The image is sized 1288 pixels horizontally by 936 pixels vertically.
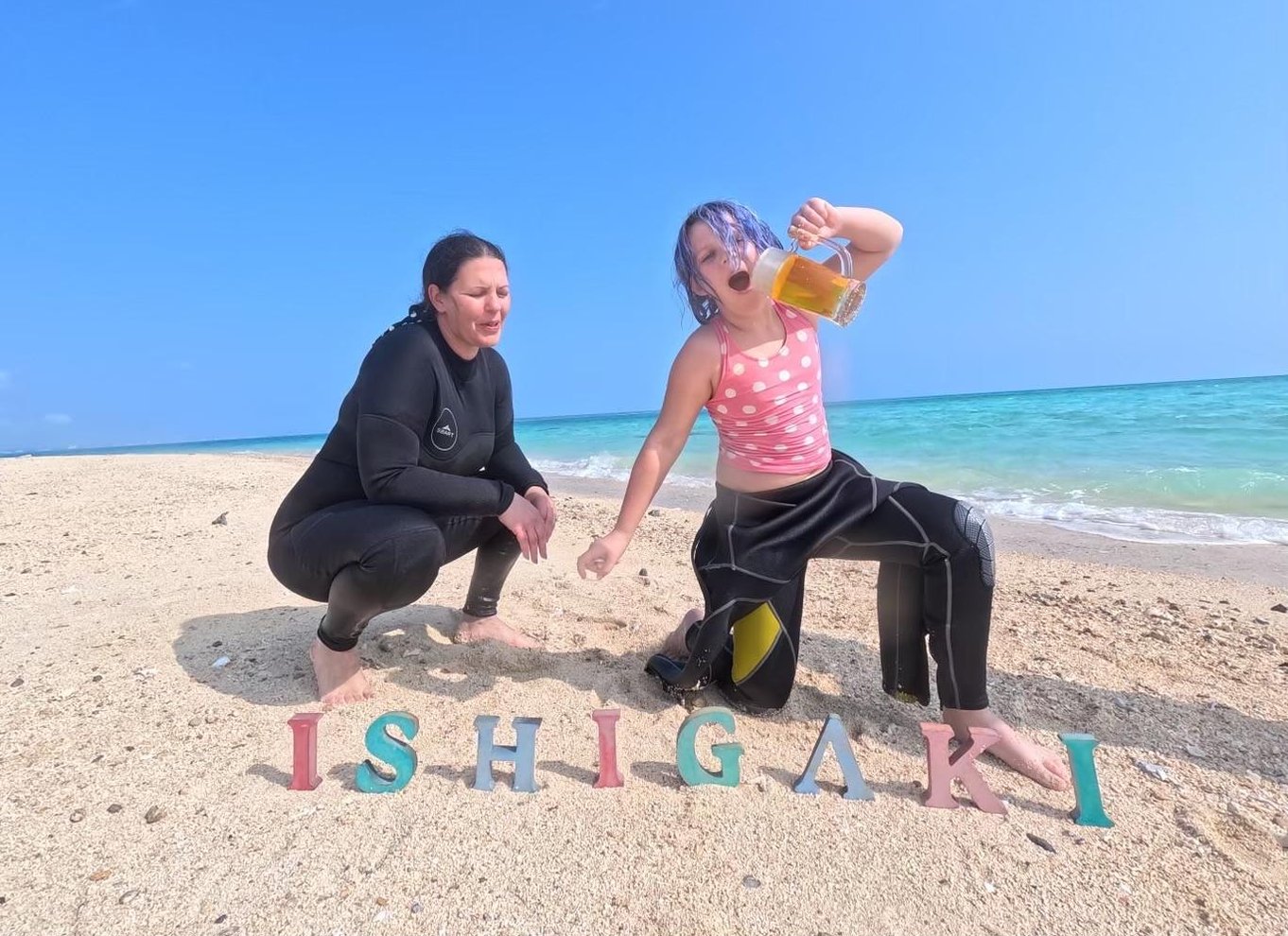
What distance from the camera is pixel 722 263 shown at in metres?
2.28

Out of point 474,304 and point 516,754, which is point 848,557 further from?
point 474,304

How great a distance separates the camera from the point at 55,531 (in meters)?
5.50

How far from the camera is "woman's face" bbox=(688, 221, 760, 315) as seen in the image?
227cm

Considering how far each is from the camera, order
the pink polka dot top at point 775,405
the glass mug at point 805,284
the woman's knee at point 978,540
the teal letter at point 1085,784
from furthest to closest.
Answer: the pink polka dot top at point 775,405
the woman's knee at point 978,540
the glass mug at point 805,284
the teal letter at point 1085,784

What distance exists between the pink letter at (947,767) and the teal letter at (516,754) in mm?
1083

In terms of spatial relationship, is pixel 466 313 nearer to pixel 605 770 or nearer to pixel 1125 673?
pixel 605 770

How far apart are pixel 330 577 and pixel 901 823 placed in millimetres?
1940

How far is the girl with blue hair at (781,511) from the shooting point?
87.5 inches

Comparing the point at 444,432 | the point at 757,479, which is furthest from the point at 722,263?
the point at 444,432

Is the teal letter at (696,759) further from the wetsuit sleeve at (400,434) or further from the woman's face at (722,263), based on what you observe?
the woman's face at (722,263)

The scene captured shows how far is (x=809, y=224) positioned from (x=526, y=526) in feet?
4.47

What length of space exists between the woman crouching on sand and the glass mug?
99 centimetres

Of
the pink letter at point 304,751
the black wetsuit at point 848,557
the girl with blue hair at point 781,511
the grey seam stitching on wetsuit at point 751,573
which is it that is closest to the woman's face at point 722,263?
the girl with blue hair at point 781,511

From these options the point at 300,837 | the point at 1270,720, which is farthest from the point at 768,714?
the point at 1270,720
